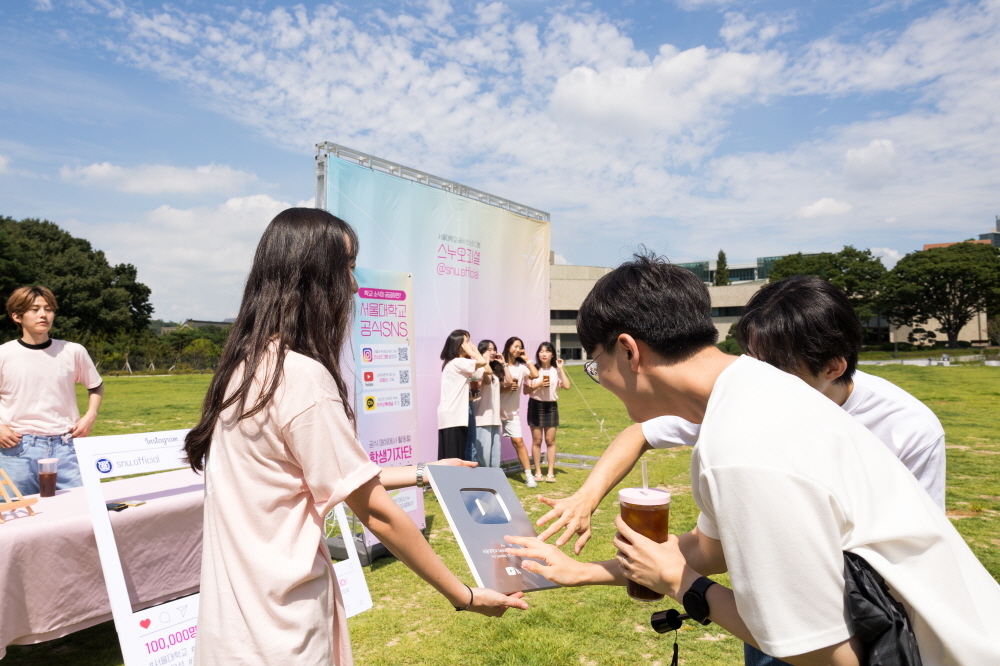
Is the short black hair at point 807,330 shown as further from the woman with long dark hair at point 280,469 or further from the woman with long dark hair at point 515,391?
the woman with long dark hair at point 515,391

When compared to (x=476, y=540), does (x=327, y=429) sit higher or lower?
higher

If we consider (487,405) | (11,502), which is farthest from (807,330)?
(487,405)

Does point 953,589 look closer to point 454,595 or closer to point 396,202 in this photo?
point 454,595

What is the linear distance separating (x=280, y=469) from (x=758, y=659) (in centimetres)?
131

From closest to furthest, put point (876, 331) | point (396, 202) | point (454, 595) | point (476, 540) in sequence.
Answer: point (454, 595) < point (476, 540) < point (396, 202) < point (876, 331)

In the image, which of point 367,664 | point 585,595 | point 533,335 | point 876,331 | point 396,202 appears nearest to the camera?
point 367,664

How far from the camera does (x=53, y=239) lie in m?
37.7

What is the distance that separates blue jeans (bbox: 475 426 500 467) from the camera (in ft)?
24.2

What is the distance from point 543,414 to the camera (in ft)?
26.8

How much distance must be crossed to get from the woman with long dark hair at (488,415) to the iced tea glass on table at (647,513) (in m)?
5.61

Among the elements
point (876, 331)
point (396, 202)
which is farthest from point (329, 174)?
point (876, 331)

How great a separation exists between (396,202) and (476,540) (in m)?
4.98

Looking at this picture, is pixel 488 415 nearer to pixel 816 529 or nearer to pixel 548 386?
pixel 548 386

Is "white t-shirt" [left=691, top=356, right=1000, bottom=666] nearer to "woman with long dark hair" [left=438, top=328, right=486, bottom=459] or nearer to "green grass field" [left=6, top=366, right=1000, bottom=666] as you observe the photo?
"green grass field" [left=6, top=366, right=1000, bottom=666]
